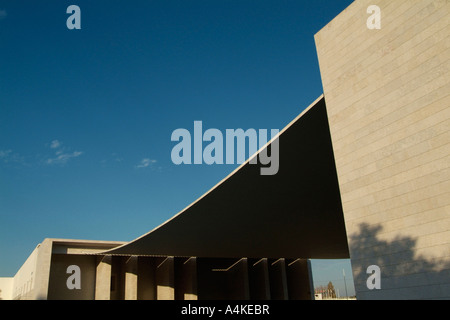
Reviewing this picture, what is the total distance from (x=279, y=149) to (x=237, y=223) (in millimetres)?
7448

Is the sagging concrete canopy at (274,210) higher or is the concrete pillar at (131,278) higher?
the sagging concrete canopy at (274,210)

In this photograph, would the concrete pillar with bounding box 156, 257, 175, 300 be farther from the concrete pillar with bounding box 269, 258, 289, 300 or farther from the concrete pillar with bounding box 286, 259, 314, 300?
the concrete pillar with bounding box 286, 259, 314, 300

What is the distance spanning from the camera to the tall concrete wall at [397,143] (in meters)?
6.70

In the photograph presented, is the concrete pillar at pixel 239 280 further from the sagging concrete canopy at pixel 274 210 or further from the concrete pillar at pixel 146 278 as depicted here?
the concrete pillar at pixel 146 278

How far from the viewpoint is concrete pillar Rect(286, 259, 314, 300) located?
32.5 m

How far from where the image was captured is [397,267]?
705cm

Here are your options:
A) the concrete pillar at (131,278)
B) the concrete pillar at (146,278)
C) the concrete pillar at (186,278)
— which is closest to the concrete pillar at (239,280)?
the concrete pillar at (186,278)

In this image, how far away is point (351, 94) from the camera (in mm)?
8328

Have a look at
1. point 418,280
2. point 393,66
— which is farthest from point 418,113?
point 418,280

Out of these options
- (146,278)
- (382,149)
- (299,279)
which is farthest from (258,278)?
(382,149)

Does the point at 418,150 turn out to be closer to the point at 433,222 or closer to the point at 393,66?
the point at 433,222

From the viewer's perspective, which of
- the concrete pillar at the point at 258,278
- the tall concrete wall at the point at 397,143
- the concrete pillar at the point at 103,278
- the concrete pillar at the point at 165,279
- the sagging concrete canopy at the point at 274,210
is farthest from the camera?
the concrete pillar at the point at 258,278
